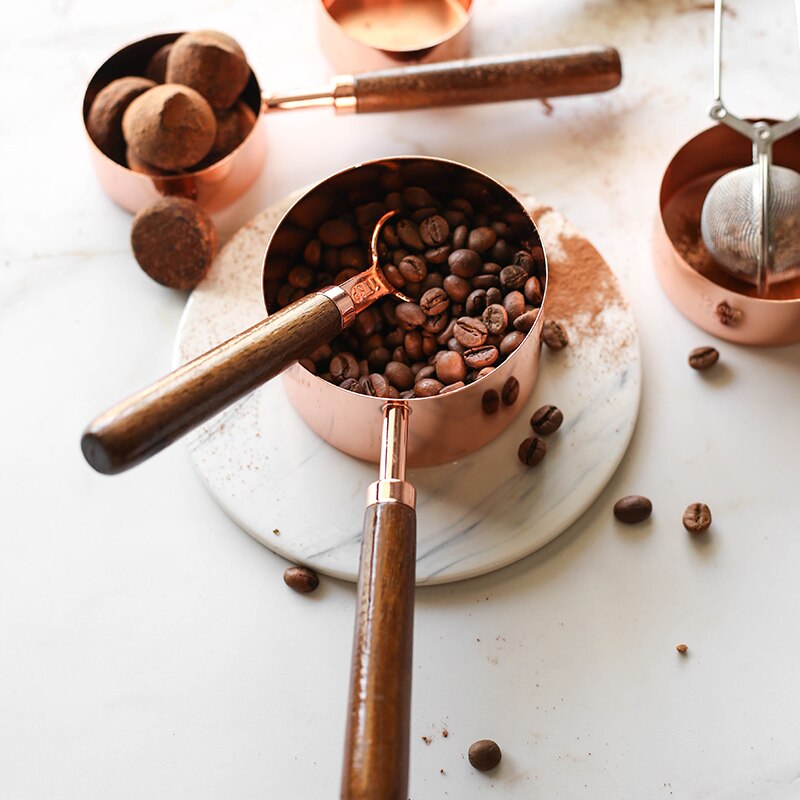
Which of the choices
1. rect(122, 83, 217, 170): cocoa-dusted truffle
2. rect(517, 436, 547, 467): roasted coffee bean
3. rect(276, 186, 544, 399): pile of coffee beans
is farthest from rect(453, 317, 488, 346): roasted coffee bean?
rect(122, 83, 217, 170): cocoa-dusted truffle

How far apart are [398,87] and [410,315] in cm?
27

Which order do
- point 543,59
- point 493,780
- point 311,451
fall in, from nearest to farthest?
point 493,780
point 311,451
point 543,59

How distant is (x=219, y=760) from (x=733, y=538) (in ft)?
1.64

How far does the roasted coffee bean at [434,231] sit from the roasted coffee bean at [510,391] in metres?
0.16

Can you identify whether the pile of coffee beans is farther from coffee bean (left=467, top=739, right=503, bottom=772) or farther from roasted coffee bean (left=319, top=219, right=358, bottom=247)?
coffee bean (left=467, top=739, right=503, bottom=772)

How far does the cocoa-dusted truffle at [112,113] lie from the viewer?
3.36 ft

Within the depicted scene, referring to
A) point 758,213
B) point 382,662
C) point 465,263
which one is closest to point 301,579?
point 382,662

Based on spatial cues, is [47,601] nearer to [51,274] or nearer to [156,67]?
[51,274]

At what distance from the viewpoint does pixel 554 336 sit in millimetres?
984

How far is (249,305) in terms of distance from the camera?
3.33 feet

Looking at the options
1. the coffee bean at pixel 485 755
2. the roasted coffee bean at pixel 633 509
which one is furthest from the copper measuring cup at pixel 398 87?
the coffee bean at pixel 485 755

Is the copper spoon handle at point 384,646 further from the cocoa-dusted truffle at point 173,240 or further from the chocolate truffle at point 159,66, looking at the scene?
the chocolate truffle at point 159,66

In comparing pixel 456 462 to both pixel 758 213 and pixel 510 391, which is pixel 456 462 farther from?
pixel 758 213

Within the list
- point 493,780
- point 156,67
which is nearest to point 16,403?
point 156,67
